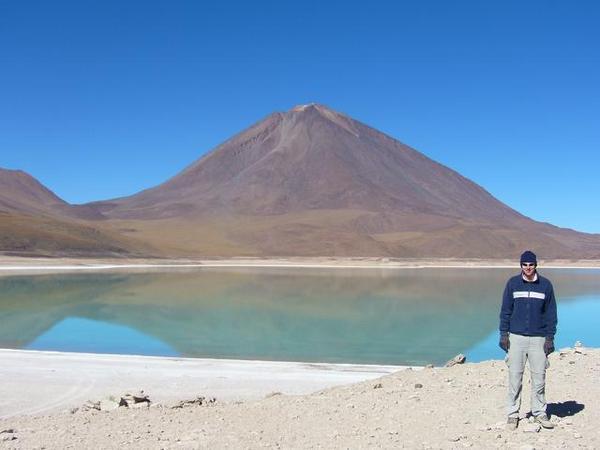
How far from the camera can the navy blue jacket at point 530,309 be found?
708 centimetres

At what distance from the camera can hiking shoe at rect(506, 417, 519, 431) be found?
6950 mm

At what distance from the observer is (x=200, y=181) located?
616 ft

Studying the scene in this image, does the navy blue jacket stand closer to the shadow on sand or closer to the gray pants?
the gray pants

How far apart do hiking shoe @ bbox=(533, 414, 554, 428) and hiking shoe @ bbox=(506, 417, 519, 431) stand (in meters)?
0.25

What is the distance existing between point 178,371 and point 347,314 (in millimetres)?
15173

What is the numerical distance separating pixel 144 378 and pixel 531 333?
8386 mm

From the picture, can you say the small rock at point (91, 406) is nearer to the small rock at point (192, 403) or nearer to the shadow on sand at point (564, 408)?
the small rock at point (192, 403)

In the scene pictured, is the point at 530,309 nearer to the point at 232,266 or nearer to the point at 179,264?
the point at 232,266

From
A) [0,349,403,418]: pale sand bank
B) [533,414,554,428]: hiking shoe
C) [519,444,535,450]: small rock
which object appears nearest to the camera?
[519,444,535,450]: small rock

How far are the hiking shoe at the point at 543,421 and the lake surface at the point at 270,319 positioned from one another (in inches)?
410

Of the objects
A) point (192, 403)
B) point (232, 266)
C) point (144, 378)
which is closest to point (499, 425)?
point (192, 403)

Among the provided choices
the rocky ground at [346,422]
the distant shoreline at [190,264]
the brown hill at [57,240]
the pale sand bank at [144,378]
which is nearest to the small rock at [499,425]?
the rocky ground at [346,422]

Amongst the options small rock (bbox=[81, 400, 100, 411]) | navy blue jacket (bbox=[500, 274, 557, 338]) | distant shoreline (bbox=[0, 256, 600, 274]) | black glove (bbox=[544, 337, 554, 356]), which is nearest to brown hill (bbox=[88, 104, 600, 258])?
distant shoreline (bbox=[0, 256, 600, 274])

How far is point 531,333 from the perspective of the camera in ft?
23.3
